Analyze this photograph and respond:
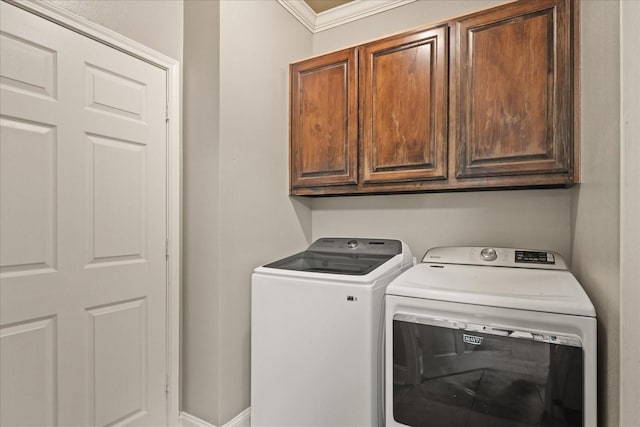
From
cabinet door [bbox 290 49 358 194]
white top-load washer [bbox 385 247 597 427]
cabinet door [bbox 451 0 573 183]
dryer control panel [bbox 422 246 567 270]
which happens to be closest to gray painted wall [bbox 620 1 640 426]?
white top-load washer [bbox 385 247 597 427]

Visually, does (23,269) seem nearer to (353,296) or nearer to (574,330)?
(353,296)

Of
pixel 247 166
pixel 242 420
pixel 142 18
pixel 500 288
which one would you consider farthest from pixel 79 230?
pixel 500 288

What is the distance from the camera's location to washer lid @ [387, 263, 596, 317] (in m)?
1.15

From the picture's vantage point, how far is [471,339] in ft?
4.09

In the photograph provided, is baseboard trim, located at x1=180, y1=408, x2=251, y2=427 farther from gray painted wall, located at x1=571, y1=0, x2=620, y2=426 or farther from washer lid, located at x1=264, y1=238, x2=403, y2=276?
gray painted wall, located at x1=571, y1=0, x2=620, y2=426

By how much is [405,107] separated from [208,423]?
2.04 m

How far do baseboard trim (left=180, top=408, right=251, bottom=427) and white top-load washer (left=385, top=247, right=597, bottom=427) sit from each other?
2.99 feet

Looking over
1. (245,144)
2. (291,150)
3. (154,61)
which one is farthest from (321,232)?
(154,61)

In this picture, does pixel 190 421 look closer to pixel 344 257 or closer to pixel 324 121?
pixel 344 257

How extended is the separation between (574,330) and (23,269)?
2048 mm

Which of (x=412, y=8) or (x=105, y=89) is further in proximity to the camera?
(x=412, y=8)

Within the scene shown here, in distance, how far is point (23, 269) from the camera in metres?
1.31

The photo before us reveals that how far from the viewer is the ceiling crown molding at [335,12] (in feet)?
7.33

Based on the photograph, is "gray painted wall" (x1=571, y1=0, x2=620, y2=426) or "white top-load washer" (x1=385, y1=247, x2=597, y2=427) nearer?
"gray painted wall" (x1=571, y1=0, x2=620, y2=426)
